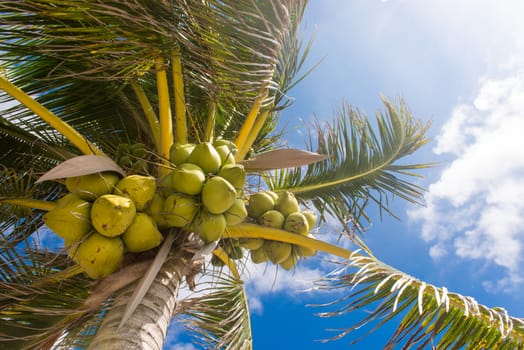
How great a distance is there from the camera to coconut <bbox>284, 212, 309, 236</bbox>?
9.73ft

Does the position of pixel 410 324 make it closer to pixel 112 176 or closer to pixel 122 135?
pixel 112 176

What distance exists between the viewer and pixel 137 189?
7.58 feet

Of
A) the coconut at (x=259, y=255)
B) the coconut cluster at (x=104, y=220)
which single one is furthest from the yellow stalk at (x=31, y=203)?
the coconut at (x=259, y=255)

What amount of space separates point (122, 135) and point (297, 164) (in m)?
2.39

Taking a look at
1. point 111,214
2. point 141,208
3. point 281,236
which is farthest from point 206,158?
point 281,236

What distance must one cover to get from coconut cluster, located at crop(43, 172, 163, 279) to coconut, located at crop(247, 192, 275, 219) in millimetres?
829

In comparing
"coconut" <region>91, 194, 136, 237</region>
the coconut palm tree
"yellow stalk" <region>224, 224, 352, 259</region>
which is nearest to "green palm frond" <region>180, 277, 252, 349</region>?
the coconut palm tree

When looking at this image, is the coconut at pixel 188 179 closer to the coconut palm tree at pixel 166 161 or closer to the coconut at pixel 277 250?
the coconut palm tree at pixel 166 161

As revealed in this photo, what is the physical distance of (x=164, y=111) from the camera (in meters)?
2.95

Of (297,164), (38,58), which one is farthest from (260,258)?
(38,58)

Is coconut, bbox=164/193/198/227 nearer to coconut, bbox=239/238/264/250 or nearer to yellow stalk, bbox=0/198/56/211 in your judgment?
coconut, bbox=239/238/264/250

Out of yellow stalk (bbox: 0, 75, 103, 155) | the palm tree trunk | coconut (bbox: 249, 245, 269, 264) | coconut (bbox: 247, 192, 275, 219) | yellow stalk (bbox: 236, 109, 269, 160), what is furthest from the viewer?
yellow stalk (bbox: 236, 109, 269, 160)

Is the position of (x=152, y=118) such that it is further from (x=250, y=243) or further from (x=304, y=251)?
(x=304, y=251)

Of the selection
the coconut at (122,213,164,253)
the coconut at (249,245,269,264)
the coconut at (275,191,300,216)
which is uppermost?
the coconut at (275,191,300,216)
